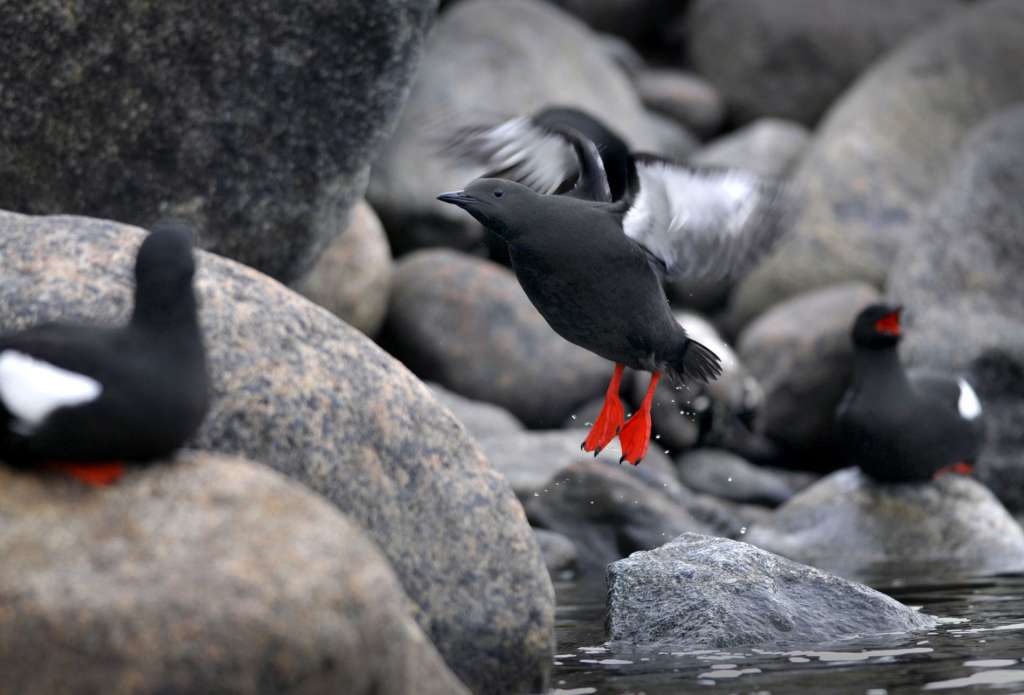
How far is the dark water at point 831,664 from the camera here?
14.3 feet

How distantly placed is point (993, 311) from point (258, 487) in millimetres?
8981

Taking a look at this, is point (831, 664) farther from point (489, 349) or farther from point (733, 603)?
point (489, 349)

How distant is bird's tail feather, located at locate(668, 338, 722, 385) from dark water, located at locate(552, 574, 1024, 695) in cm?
124

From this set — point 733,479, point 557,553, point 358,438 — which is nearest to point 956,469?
point 733,479

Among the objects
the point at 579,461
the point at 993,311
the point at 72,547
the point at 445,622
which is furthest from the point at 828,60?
the point at 72,547

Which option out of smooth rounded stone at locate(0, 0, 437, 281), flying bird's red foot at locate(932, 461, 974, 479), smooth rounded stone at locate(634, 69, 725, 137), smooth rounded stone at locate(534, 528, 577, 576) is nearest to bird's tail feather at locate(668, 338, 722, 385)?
smooth rounded stone at locate(534, 528, 577, 576)

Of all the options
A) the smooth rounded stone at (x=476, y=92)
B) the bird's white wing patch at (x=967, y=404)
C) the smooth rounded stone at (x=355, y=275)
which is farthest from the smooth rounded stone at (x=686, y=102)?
the bird's white wing patch at (x=967, y=404)

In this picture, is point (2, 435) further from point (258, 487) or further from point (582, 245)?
point (582, 245)

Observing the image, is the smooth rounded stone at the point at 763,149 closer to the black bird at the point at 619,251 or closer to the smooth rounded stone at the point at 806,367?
the smooth rounded stone at the point at 806,367

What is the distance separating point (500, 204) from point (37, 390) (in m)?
2.56

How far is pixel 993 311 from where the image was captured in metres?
11.4

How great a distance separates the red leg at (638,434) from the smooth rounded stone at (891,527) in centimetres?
198

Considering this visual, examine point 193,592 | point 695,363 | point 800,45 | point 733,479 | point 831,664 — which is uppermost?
point 800,45

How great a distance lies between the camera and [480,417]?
9852 mm
